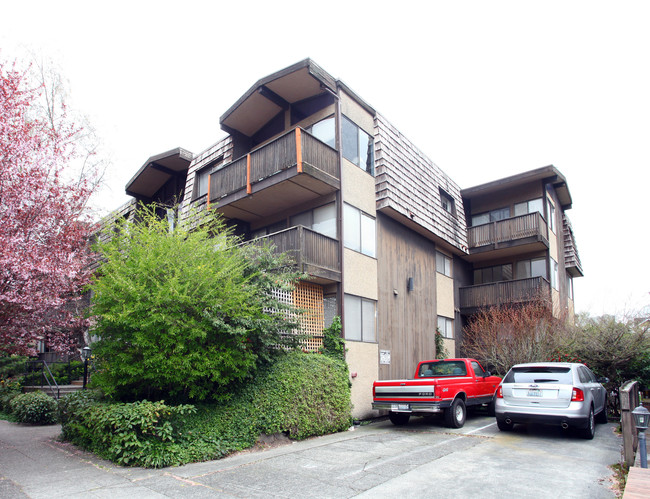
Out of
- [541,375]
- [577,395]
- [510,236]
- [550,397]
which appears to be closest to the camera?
[577,395]

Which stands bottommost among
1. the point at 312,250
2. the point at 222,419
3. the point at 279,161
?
the point at 222,419

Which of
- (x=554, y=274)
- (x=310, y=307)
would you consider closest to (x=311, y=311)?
(x=310, y=307)

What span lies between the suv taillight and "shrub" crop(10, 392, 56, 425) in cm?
1264

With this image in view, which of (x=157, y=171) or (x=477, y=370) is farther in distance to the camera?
(x=157, y=171)

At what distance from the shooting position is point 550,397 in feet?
32.0

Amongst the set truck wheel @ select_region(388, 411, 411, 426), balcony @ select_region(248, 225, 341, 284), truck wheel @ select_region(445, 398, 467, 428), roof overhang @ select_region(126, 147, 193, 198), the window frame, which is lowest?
truck wheel @ select_region(388, 411, 411, 426)

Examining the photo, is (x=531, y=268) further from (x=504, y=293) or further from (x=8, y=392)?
(x=8, y=392)

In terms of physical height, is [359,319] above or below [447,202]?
below

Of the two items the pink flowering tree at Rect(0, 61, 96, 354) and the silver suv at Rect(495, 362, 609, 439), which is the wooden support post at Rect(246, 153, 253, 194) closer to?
the pink flowering tree at Rect(0, 61, 96, 354)

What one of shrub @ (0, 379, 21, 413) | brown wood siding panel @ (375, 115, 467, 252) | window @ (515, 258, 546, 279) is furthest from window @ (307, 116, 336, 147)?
shrub @ (0, 379, 21, 413)

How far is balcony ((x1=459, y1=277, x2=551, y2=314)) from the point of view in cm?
1892

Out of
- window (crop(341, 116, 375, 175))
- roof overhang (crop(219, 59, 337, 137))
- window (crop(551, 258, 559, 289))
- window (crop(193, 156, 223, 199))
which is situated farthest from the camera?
window (crop(551, 258, 559, 289))

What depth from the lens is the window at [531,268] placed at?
69.3 ft

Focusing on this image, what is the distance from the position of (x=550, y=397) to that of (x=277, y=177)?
8981mm
